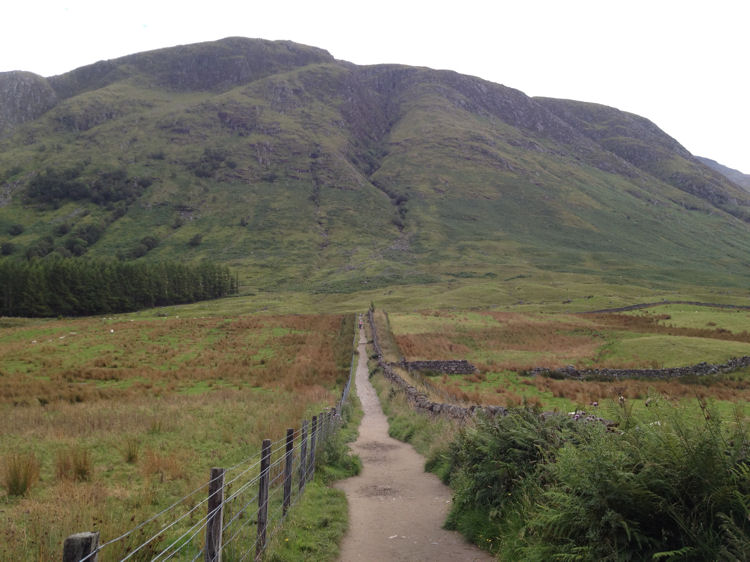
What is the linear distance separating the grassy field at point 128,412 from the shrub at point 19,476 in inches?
1.4

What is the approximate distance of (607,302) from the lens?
81125mm

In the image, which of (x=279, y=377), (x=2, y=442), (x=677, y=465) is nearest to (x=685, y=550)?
(x=677, y=465)

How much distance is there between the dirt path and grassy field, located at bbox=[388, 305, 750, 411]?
6523mm

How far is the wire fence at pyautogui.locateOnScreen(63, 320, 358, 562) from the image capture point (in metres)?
4.63

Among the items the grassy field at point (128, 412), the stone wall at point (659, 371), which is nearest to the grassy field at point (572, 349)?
the stone wall at point (659, 371)

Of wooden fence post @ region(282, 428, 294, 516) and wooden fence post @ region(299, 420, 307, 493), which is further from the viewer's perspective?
wooden fence post @ region(299, 420, 307, 493)

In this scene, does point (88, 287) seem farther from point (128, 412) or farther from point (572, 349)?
point (572, 349)

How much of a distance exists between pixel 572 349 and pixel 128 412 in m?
38.6

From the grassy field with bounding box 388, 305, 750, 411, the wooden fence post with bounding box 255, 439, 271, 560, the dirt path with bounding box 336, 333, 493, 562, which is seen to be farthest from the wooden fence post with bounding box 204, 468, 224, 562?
the grassy field with bounding box 388, 305, 750, 411

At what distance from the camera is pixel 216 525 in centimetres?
521

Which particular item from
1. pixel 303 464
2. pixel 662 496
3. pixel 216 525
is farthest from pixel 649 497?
pixel 303 464

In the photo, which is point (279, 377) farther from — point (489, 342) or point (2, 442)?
point (489, 342)

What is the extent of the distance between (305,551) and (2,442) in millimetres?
9655

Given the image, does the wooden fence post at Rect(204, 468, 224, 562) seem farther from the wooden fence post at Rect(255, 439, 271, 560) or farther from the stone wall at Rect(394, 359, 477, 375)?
the stone wall at Rect(394, 359, 477, 375)
